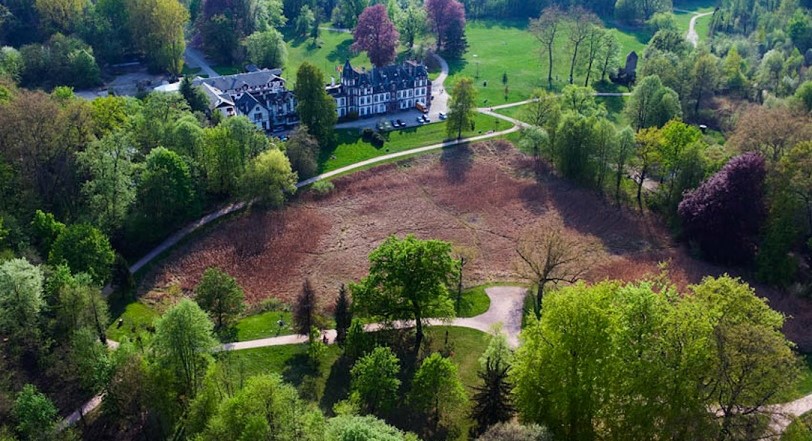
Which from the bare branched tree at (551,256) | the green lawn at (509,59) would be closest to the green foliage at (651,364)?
the bare branched tree at (551,256)

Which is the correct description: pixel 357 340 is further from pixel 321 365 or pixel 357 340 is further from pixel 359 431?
pixel 359 431

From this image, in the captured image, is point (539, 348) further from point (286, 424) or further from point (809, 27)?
point (809, 27)

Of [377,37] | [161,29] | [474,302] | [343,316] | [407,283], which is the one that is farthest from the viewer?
[377,37]

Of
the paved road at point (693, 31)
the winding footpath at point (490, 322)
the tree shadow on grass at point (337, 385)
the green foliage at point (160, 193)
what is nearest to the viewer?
A: the tree shadow on grass at point (337, 385)

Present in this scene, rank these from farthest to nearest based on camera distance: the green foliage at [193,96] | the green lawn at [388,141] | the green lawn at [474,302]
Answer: the green foliage at [193,96]
the green lawn at [388,141]
the green lawn at [474,302]

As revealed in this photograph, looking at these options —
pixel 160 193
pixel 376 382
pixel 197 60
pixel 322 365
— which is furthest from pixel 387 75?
pixel 376 382

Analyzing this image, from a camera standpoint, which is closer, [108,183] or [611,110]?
[108,183]

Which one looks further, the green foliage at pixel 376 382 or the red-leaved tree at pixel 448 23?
the red-leaved tree at pixel 448 23

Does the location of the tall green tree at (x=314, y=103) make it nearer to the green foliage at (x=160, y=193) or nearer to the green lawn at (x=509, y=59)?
the green foliage at (x=160, y=193)
